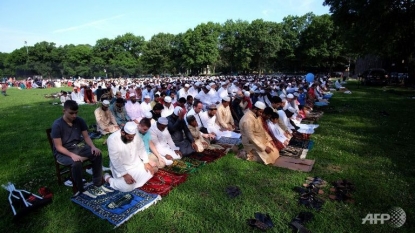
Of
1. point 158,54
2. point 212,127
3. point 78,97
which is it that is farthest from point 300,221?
point 158,54

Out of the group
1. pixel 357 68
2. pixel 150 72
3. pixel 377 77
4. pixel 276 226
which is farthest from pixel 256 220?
pixel 150 72

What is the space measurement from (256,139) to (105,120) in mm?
4952

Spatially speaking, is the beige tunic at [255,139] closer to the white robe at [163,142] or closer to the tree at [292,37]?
the white robe at [163,142]

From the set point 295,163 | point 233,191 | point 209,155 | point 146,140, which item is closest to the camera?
point 233,191

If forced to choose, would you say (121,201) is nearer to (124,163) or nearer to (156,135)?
(124,163)

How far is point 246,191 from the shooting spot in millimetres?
4184

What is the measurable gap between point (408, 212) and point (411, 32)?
15.4 meters

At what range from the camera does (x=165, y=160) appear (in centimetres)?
528

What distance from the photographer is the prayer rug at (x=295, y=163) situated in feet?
16.5

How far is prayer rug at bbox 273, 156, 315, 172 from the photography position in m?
5.02

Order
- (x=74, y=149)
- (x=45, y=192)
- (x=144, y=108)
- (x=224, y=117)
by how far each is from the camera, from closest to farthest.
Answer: (x=45, y=192)
(x=74, y=149)
(x=224, y=117)
(x=144, y=108)

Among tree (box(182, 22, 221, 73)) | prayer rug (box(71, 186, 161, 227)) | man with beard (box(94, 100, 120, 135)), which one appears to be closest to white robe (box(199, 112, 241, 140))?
man with beard (box(94, 100, 120, 135))

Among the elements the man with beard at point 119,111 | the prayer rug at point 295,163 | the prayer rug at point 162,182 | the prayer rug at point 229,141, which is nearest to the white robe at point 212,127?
the prayer rug at point 229,141

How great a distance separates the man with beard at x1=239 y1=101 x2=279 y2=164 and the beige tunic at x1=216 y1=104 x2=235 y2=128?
6.75 feet
